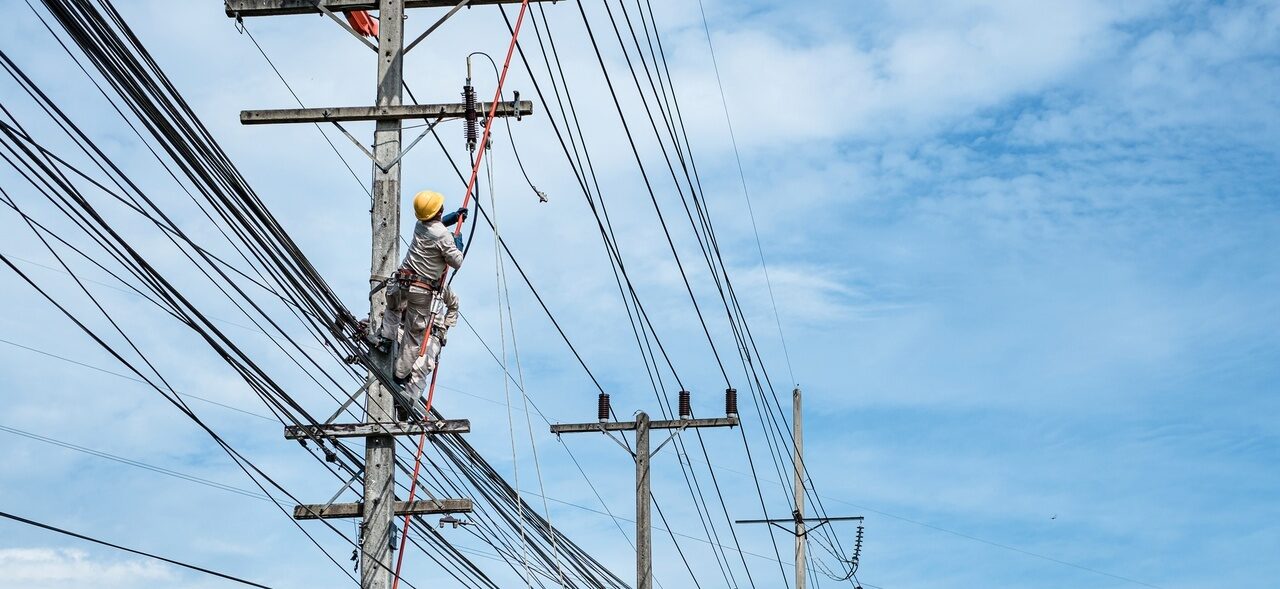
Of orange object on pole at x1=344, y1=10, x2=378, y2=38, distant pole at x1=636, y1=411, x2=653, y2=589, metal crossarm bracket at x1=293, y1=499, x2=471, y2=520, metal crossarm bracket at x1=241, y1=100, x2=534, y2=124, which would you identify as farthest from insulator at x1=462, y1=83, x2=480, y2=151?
distant pole at x1=636, y1=411, x2=653, y2=589

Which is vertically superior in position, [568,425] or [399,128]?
[568,425]

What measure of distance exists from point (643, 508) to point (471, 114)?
11553 mm

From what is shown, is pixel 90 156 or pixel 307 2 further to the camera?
pixel 307 2

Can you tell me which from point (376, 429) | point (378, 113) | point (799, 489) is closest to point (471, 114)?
point (378, 113)

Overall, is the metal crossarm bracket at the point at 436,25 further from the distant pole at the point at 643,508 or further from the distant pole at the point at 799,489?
the distant pole at the point at 799,489

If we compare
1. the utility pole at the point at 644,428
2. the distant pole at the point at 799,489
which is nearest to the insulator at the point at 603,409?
the utility pole at the point at 644,428

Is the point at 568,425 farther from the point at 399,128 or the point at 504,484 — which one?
the point at 399,128

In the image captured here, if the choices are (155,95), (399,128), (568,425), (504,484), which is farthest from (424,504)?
(568,425)

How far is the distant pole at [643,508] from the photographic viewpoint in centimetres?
2139

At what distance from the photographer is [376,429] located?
37.4ft

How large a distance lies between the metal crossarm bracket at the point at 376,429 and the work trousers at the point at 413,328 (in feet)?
0.89

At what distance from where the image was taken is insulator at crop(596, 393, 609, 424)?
74.9 feet

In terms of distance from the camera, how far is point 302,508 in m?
11.5

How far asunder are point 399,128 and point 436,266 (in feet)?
4.09
